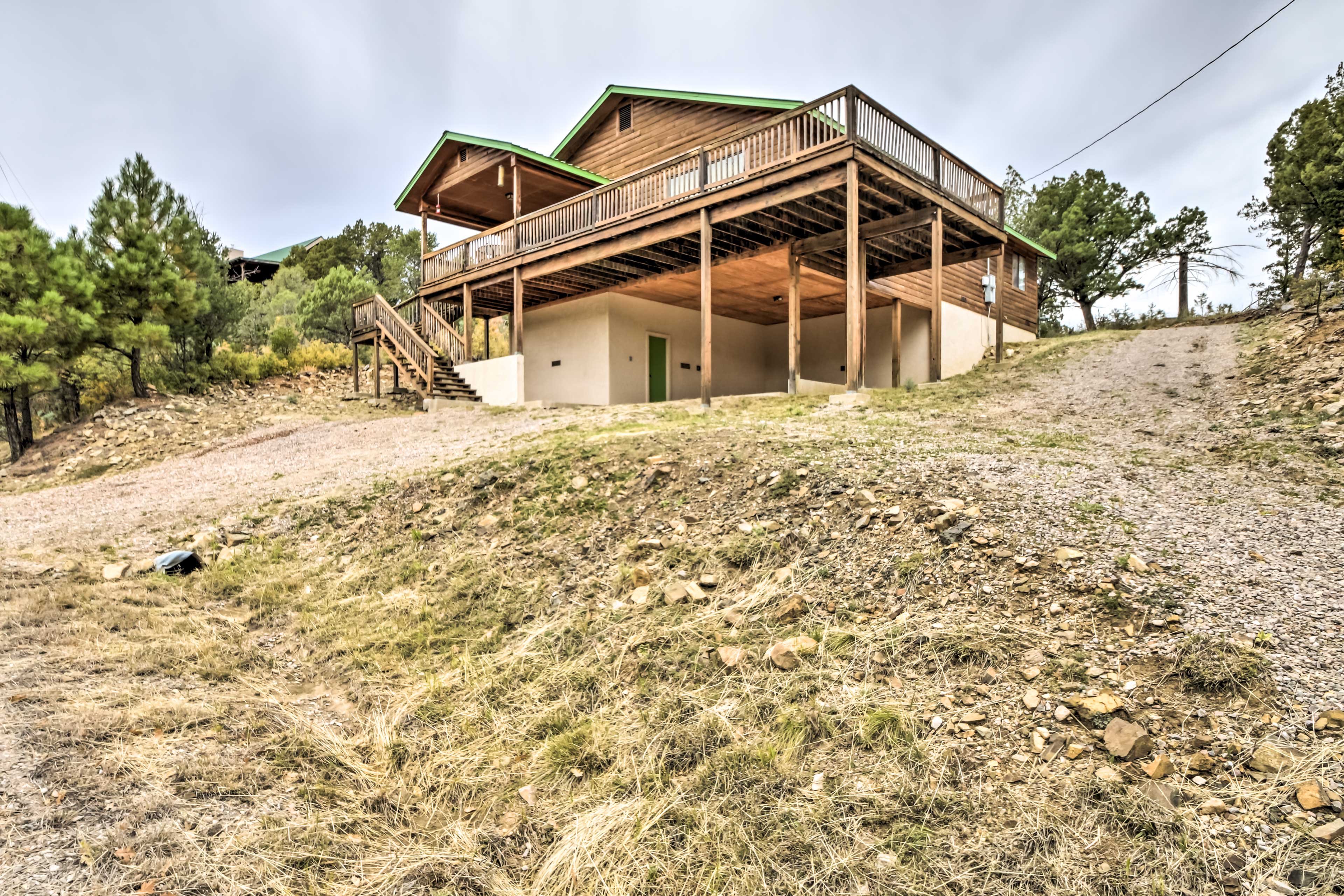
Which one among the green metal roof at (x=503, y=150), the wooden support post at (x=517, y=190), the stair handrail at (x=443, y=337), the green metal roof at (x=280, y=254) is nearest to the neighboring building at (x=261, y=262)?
the green metal roof at (x=280, y=254)

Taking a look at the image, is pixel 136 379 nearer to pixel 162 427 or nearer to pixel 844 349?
pixel 162 427

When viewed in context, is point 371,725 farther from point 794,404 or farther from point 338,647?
point 794,404

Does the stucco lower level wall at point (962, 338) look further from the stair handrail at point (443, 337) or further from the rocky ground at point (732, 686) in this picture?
the stair handrail at point (443, 337)

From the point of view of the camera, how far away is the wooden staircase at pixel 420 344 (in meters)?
16.0

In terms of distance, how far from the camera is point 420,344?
53.2ft

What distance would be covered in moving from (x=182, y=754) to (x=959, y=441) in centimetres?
636

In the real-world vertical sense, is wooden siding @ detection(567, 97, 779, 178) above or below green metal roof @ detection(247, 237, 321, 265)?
below

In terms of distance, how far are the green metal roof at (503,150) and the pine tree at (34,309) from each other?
7583mm

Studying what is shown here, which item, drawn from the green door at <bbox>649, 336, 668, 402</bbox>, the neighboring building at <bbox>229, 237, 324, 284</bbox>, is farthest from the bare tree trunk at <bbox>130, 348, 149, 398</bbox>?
the neighboring building at <bbox>229, 237, 324, 284</bbox>

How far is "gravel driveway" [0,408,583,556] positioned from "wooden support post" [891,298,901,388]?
694cm

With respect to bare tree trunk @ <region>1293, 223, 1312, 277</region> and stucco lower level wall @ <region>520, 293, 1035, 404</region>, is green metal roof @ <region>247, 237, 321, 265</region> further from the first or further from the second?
bare tree trunk @ <region>1293, 223, 1312, 277</region>

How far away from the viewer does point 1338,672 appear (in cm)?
262

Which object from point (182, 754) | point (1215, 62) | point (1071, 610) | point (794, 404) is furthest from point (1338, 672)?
point (1215, 62)

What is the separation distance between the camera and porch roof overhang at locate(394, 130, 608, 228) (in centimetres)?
1578
